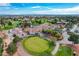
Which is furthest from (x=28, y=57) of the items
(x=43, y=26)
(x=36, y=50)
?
(x=43, y=26)

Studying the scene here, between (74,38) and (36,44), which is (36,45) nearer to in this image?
(36,44)

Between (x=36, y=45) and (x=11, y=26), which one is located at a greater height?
(x=11, y=26)

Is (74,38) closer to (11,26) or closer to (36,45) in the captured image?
(36,45)

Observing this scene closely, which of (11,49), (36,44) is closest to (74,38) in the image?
(36,44)

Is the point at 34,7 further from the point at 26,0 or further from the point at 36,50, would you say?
the point at 36,50

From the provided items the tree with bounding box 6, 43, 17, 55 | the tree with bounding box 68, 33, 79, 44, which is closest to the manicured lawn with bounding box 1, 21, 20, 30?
the tree with bounding box 6, 43, 17, 55

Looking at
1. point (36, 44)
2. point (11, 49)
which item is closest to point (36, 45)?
point (36, 44)

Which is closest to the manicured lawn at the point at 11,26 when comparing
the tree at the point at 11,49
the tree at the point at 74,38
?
the tree at the point at 11,49

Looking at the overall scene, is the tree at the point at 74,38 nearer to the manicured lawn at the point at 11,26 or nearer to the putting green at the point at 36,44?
the putting green at the point at 36,44
